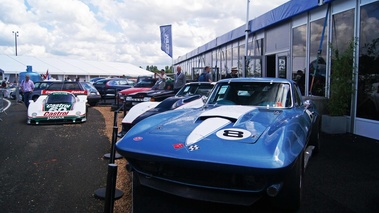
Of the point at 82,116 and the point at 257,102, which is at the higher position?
the point at 257,102

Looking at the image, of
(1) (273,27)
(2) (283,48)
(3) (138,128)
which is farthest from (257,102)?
(1) (273,27)

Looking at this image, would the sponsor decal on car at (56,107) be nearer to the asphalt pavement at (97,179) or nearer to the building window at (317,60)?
the asphalt pavement at (97,179)

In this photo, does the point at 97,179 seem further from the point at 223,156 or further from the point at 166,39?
the point at 166,39

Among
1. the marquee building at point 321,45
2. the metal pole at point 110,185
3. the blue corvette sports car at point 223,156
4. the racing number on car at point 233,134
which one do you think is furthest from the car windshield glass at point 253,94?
the marquee building at point 321,45

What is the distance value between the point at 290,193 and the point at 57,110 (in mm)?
8317

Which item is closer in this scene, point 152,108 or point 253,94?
point 253,94

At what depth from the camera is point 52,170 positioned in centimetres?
463

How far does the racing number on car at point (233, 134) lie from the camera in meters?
2.89

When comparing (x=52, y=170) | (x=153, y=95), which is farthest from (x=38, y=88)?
(x=52, y=170)

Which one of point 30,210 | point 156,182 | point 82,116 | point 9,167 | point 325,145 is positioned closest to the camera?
point 156,182

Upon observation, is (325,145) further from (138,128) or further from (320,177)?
(138,128)

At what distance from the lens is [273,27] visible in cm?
1279

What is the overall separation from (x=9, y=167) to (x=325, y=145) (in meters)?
5.63

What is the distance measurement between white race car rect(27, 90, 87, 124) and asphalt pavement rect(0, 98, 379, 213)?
226 cm
